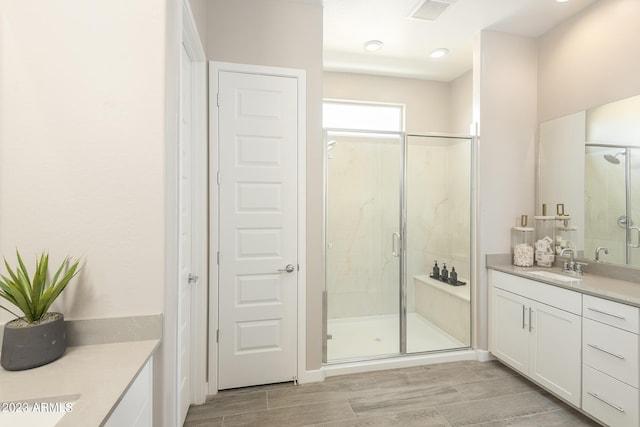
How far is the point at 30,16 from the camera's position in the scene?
106cm

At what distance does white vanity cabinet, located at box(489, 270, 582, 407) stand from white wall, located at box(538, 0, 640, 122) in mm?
1524

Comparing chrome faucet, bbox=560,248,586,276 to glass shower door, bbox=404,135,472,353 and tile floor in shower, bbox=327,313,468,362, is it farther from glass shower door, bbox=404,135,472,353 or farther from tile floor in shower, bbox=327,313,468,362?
tile floor in shower, bbox=327,313,468,362

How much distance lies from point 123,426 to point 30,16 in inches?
55.0

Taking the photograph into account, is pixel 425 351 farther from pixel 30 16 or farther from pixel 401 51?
pixel 30 16

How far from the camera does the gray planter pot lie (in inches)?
35.6

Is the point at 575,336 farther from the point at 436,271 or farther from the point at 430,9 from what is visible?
the point at 430,9

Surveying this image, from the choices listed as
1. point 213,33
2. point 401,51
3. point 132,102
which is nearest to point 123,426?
point 132,102

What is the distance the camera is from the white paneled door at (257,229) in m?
2.21

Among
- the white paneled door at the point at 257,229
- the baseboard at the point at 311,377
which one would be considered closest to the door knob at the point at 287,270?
the white paneled door at the point at 257,229

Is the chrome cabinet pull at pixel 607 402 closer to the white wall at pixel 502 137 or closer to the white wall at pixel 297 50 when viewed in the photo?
the white wall at pixel 502 137

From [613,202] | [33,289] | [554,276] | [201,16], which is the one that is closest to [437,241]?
[554,276]

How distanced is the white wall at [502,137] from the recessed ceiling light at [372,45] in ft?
2.95

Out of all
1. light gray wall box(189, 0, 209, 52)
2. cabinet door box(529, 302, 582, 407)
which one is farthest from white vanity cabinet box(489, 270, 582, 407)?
light gray wall box(189, 0, 209, 52)

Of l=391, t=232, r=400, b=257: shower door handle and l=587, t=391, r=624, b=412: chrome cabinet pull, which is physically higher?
l=391, t=232, r=400, b=257: shower door handle
